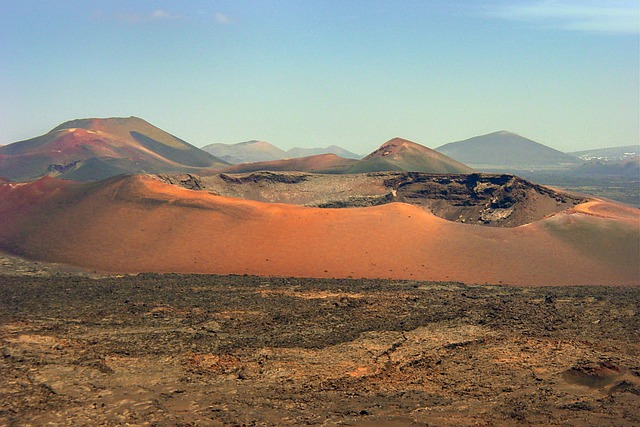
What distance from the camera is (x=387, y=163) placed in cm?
9275

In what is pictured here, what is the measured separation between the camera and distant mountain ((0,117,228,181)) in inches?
4107

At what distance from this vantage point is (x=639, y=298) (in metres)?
27.2

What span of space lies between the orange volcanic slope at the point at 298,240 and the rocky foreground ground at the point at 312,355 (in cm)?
469

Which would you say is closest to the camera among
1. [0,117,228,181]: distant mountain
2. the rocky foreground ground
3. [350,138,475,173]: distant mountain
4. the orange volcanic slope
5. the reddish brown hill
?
the rocky foreground ground

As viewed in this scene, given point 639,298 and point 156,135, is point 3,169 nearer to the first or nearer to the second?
point 156,135

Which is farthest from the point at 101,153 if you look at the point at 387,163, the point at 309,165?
the point at 387,163

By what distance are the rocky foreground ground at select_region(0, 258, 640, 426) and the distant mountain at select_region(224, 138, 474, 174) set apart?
6317 centimetres

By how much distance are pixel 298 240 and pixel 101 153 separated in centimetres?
9455

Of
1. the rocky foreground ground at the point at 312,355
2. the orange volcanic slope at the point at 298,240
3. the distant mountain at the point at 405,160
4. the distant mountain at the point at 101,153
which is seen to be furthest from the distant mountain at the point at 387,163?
the rocky foreground ground at the point at 312,355

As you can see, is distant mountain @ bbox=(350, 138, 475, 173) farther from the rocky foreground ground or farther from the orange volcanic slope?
the rocky foreground ground

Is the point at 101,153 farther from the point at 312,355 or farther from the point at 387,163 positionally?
the point at 312,355

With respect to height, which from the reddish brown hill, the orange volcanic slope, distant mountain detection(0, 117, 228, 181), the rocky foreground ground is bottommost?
the rocky foreground ground

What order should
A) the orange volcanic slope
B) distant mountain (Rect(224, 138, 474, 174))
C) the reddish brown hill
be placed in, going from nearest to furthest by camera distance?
the orange volcanic slope < distant mountain (Rect(224, 138, 474, 174)) < the reddish brown hill

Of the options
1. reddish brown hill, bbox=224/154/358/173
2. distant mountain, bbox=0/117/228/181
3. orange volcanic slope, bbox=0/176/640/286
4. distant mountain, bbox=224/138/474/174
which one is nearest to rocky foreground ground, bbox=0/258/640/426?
orange volcanic slope, bbox=0/176/640/286
